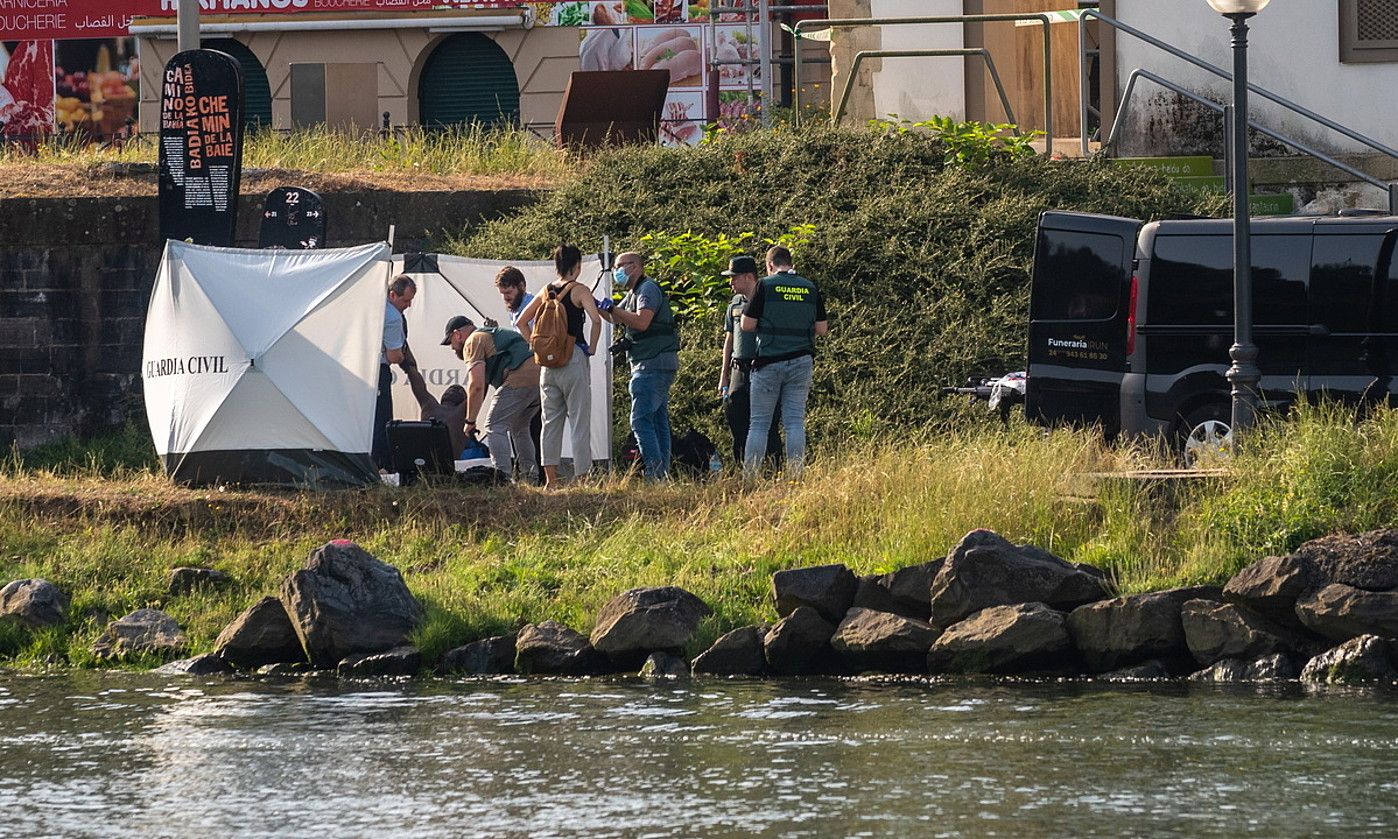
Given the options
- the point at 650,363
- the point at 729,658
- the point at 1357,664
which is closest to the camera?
the point at 1357,664

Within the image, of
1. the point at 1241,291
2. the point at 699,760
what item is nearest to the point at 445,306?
the point at 1241,291

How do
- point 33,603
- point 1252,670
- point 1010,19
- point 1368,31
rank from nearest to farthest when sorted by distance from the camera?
1. point 1252,670
2. point 33,603
3. point 1010,19
4. point 1368,31

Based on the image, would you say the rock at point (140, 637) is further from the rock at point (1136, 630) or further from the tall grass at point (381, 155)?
the tall grass at point (381, 155)

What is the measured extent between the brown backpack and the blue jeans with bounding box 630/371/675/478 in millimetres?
648

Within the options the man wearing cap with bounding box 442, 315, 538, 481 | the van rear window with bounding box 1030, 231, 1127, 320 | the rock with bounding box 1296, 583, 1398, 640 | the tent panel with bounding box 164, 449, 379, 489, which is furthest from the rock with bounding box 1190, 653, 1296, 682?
the tent panel with bounding box 164, 449, 379, 489

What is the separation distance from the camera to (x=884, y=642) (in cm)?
1271

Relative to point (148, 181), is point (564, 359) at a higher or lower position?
lower

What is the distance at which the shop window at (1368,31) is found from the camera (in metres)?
23.2

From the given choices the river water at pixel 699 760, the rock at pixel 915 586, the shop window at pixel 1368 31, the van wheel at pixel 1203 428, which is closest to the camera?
the river water at pixel 699 760

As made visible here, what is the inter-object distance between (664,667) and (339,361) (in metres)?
4.57

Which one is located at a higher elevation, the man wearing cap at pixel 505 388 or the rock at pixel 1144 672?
the man wearing cap at pixel 505 388

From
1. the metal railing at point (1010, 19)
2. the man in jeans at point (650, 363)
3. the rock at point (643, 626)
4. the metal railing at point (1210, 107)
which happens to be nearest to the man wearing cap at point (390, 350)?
the man in jeans at point (650, 363)

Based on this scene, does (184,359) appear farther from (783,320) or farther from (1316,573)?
(1316,573)

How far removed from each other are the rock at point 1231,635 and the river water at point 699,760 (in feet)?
1.16
